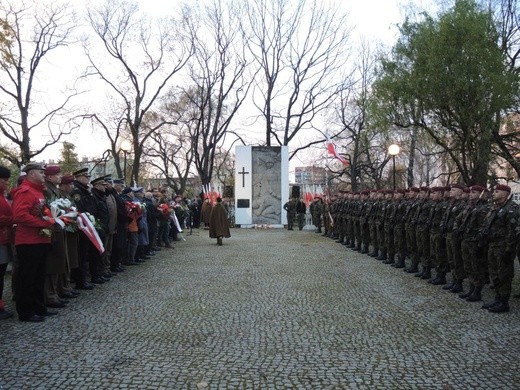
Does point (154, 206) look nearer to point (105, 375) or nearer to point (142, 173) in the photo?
point (105, 375)

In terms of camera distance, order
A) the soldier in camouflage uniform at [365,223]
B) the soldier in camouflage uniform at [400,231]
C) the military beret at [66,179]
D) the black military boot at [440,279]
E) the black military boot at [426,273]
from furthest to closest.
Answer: the soldier in camouflage uniform at [365,223] → the soldier in camouflage uniform at [400,231] → the black military boot at [426,273] → the black military boot at [440,279] → the military beret at [66,179]

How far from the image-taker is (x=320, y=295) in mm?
9156

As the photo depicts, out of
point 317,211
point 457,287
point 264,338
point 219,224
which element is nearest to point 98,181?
point 264,338

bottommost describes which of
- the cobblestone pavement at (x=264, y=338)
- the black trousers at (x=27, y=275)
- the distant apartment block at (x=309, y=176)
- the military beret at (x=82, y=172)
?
the cobblestone pavement at (x=264, y=338)

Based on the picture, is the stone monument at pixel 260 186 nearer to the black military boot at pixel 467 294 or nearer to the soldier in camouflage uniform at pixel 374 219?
the soldier in camouflage uniform at pixel 374 219

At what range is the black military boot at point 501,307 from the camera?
7.86 metres

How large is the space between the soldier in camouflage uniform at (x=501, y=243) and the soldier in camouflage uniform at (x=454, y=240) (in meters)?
1.15

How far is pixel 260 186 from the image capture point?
31.2 meters

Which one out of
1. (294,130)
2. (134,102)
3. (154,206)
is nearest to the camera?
(154,206)

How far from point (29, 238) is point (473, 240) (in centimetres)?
697

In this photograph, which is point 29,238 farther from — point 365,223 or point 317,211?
point 317,211

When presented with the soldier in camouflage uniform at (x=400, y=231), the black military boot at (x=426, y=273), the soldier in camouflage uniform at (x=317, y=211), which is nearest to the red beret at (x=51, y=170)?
the black military boot at (x=426, y=273)

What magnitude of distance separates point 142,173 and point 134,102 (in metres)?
22.3

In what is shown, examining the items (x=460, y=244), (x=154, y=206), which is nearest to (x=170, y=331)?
(x=460, y=244)
